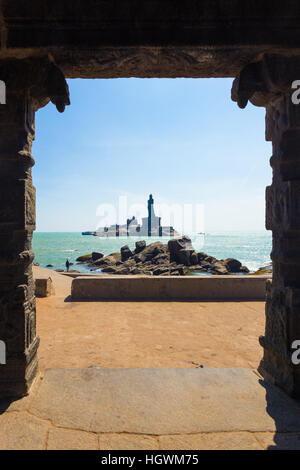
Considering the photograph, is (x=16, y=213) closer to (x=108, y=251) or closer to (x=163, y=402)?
(x=163, y=402)

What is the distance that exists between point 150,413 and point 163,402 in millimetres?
180

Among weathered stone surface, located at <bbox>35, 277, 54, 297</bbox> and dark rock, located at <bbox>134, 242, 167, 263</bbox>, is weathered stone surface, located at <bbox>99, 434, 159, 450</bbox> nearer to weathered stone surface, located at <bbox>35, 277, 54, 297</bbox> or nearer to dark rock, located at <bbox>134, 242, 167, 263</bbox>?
weathered stone surface, located at <bbox>35, 277, 54, 297</bbox>

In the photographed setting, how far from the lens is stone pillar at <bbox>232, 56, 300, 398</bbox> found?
2463 millimetres

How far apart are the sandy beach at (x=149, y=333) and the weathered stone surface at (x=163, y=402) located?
3.58ft

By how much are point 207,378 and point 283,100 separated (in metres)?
2.95

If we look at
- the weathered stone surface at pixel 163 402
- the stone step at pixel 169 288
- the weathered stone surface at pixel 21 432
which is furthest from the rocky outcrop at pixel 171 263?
the weathered stone surface at pixel 21 432

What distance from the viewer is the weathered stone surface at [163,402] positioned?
2.07 meters

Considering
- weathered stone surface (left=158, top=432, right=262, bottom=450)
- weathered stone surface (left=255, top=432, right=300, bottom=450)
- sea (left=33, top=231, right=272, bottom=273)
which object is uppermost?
weathered stone surface (left=158, top=432, right=262, bottom=450)

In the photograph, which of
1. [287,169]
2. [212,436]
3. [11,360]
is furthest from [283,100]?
[11,360]

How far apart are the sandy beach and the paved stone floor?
1159mm

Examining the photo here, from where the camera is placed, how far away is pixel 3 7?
2.35 m

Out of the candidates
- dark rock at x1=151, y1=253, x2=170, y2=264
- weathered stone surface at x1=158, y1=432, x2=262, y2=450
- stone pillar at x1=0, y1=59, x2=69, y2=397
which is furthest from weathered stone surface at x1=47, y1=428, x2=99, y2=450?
dark rock at x1=151, y1=253, x2=170, y2=264

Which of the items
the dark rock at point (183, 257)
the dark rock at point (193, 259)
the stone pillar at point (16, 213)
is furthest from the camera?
the dark rock at point (193, 259)

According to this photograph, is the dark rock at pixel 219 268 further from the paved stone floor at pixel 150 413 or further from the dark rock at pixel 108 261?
the paved stone floor at pixel 150 413
